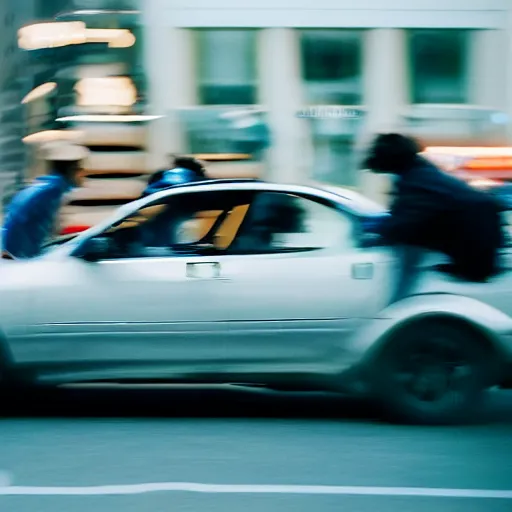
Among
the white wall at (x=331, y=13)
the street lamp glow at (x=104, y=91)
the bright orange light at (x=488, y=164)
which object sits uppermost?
the white wall at (x=331, y=13)

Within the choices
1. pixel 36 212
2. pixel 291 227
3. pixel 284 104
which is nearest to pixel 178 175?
pixel 36 212

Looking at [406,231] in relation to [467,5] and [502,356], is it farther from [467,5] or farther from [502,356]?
[467,5]

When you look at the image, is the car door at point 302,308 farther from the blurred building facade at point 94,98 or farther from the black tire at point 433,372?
the blurred building facade at point 94,98

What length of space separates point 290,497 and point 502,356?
2.35 m

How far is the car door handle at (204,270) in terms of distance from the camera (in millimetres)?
8492

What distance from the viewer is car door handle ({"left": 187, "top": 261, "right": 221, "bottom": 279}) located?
8492 millimetres

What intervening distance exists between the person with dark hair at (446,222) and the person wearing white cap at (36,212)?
7.55ft

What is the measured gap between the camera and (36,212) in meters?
9.50

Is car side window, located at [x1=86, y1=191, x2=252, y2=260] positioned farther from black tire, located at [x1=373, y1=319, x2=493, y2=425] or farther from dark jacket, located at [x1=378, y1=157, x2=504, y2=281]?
black tire, located at [x1=373, y1=319, x2=493, y2=425]

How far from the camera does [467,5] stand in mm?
15680

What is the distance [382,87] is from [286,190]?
743 centimetres

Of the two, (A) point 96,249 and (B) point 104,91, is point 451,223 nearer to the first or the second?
(A) point 96,249

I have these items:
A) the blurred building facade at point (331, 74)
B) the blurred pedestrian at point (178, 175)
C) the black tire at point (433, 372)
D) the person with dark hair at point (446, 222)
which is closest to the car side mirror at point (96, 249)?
the person with dark hair at point (446, 222)

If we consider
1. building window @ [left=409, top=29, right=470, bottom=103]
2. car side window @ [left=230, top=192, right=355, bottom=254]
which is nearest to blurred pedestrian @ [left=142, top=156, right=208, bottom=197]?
car side window @ [left=230, top=192, right=355, bottom=254]
